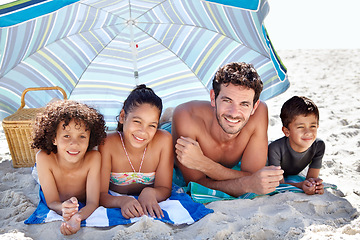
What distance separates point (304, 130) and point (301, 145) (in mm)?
133

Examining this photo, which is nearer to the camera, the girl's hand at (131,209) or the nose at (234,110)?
the girl's hand at (131,209)

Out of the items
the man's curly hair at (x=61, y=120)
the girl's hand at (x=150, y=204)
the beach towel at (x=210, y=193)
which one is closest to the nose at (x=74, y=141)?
the man's curly hair at (x=61, y=120)

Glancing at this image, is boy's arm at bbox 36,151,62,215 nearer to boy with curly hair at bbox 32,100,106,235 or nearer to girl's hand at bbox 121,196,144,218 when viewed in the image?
boy with curly hair at bbox 32,100,106,235

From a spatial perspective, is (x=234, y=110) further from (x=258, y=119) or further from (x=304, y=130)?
(x=304, y=130)

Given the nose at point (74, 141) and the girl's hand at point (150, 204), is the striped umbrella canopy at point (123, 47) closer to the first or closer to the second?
the nose at point (74, 141)

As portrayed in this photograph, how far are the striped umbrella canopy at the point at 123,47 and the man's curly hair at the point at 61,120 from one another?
0.99 meters

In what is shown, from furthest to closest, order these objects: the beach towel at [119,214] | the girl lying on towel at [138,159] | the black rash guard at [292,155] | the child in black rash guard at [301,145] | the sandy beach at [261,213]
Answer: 1. the black rash guard at [292,155]
2. the child in black rash guard at [301,145]
3. the girl lying on towel at [138,159]
4. the beach towel at [119,214]
5. the sandy beach at [261,213]

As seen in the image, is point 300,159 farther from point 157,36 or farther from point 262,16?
point 157,36

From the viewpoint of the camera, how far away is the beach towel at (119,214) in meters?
2.13

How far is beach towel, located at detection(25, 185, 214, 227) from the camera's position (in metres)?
2.13

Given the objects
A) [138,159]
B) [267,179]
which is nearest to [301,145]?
[267,179]

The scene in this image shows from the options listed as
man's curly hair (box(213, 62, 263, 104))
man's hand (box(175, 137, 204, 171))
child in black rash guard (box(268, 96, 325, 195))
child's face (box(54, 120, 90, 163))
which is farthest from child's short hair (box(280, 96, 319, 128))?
child's face (box(54, 120, 90, 163))

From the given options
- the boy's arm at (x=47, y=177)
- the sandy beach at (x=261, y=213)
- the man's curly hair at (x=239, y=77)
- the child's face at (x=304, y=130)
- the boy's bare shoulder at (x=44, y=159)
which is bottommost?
the sandy beach at (x=261, y=213)

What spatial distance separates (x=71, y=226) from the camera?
2012mm
